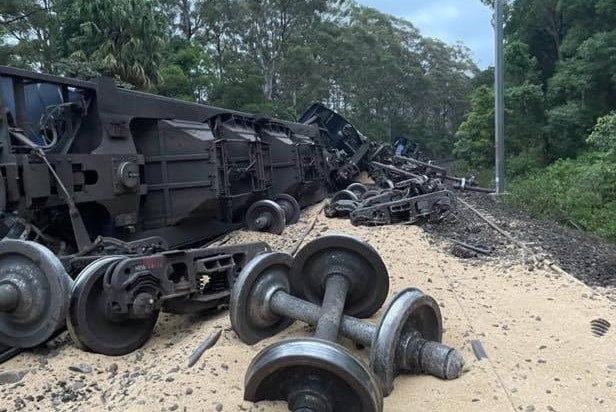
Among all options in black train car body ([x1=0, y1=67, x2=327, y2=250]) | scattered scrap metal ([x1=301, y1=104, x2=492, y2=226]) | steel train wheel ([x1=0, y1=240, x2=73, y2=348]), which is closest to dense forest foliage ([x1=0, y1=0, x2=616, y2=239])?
scattered scrap metal ([x1=301, y1=104, x2=492, y2=226])

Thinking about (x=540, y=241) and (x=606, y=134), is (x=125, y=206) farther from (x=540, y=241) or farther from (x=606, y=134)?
(x=606, y=134)

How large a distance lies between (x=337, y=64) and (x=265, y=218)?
37.5 m

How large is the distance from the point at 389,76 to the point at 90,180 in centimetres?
4636

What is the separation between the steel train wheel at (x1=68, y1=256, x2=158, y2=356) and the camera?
3855 millimetres

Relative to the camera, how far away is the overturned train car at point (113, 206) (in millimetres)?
3910

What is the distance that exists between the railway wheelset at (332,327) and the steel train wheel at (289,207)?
6.73 metres

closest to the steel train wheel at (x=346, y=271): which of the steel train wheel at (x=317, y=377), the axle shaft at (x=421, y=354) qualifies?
the axle shaft at (x=421, y=354)

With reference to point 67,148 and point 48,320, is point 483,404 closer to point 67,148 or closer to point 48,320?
point 48,320

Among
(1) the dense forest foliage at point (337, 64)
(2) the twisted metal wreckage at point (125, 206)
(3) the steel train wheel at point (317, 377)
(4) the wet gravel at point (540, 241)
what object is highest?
(1) the dense forest foliage at point (337, 64)

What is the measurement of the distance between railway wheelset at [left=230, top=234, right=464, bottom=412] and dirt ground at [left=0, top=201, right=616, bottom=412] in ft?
0.46

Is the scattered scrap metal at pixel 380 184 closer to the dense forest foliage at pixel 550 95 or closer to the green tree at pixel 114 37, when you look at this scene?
the dense forest foliage at pixel 550 95

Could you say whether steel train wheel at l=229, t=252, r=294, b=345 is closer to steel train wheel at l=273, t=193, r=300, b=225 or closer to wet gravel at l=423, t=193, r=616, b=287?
wet gravel at l=423, t=193, r=616, b=287

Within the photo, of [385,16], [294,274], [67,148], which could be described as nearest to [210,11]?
[385,16]

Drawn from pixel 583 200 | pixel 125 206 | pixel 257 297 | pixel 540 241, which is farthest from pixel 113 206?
pixel 583 200
